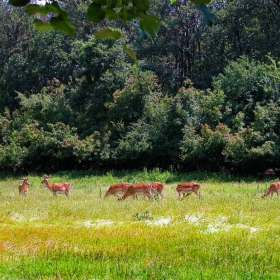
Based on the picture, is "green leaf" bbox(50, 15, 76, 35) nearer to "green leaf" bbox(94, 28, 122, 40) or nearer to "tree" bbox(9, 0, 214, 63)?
"tree" bbox(9, 0, 214, 63)

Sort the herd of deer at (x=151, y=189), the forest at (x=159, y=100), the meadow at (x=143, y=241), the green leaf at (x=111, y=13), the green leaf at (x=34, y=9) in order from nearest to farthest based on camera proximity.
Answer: the green leaf at (x=34, y=9)
the green leaf at (x=111, y=13)
the meadow at (x=143, y=241)
the herd of deer at (x=151, y=189)
the forest at (x=159, y=100)

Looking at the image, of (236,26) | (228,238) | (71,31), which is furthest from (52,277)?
(236,26)

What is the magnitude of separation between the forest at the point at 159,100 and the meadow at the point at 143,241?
12087mm

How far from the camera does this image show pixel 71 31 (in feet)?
5.80

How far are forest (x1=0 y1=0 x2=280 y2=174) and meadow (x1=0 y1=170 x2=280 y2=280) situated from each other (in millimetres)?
12087

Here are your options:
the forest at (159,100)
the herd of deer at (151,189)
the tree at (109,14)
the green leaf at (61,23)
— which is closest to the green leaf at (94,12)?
the tree at (109,14)

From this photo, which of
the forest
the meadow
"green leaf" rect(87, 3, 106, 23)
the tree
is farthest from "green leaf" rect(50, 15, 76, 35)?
the forest

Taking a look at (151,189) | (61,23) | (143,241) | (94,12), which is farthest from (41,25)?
(151,189)

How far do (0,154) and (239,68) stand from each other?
54.0 ft

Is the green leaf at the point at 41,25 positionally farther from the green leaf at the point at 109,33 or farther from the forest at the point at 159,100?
the forest at the point at 159,100

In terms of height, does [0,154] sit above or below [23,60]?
below

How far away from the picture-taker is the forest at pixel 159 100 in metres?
23.8

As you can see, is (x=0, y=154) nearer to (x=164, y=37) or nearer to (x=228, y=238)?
(x=164, y=37)

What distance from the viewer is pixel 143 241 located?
693 cm
